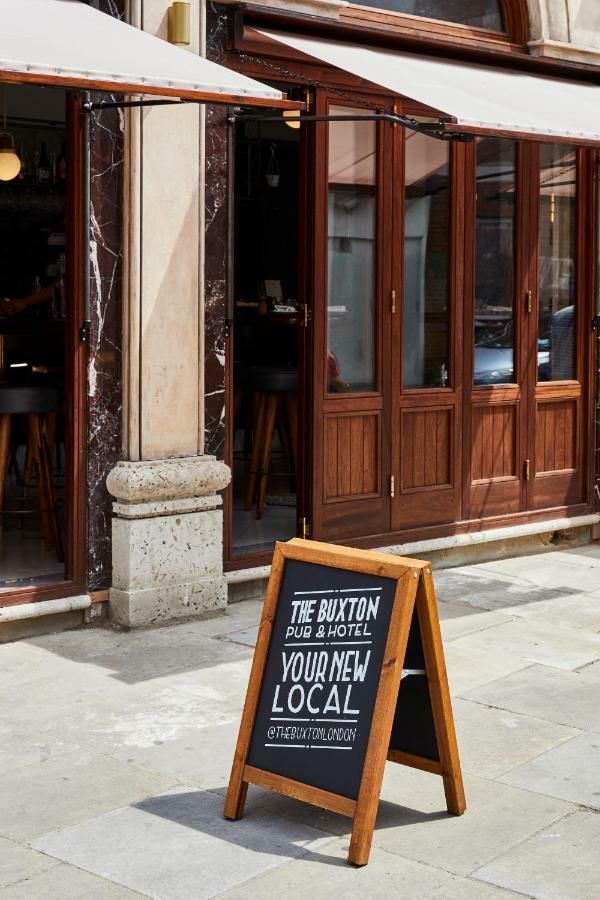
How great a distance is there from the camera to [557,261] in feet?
30.5

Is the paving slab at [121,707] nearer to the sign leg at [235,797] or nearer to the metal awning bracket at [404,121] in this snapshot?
the sign leg at [235,797]

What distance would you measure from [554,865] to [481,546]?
479cm

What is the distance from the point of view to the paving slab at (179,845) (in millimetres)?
3902

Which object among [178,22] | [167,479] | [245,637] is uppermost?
[178,22]

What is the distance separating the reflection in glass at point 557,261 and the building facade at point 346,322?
0.02 metres

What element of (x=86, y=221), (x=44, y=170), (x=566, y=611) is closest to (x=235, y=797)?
(x=86, y=221)

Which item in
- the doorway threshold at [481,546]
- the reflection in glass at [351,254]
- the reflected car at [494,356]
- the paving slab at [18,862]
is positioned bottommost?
the paving slab at [18,862]

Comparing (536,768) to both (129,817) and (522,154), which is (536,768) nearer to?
(129,817)

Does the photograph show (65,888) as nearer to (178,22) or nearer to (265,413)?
(178,22)

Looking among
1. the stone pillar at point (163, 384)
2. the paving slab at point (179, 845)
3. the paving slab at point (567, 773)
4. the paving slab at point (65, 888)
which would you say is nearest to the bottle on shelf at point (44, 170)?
the stone pillar at point (163, 384)

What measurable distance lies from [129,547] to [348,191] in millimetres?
2554

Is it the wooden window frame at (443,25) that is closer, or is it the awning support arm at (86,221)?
the awning support arm at (86,221)

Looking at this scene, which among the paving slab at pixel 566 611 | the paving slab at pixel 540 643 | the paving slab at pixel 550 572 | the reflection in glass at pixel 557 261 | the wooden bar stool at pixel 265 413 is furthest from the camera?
the reflection in glass at pixel 557 261

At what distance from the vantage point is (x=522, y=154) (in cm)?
886
